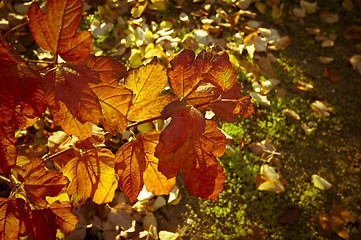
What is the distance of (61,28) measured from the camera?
61cm

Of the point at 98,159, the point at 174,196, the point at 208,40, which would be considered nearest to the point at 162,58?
the point at 208,40

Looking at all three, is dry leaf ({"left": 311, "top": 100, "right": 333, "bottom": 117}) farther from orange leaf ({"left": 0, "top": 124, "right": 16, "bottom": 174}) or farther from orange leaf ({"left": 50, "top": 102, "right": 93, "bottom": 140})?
orange leaf ({"left": 0, "top": 124, "right": 16, "bottom": 174})

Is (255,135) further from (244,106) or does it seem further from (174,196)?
(244,106)

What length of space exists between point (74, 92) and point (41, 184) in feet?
1.27

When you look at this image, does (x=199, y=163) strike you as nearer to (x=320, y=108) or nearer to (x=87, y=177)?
(x=87, y=177)

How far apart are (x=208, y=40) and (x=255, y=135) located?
2.37 ft

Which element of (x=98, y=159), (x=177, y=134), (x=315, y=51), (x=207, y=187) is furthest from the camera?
(x=315, y=51)

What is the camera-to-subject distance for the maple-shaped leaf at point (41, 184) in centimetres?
82

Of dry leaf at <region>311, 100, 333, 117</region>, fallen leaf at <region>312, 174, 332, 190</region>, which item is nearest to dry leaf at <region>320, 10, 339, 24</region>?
dry leaf at <region>311, 100, 333, 117</region>

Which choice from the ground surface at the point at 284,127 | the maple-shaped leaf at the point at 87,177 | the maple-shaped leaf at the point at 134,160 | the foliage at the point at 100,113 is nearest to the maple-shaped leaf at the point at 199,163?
the foliage at the point at 100,113

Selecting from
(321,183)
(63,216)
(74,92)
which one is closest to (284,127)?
(321,183)

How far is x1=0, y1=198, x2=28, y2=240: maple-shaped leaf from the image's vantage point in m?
0.79

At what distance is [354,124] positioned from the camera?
199cm

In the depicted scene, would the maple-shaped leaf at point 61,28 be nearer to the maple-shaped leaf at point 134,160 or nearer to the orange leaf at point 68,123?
the orange leaf at point 68,123
